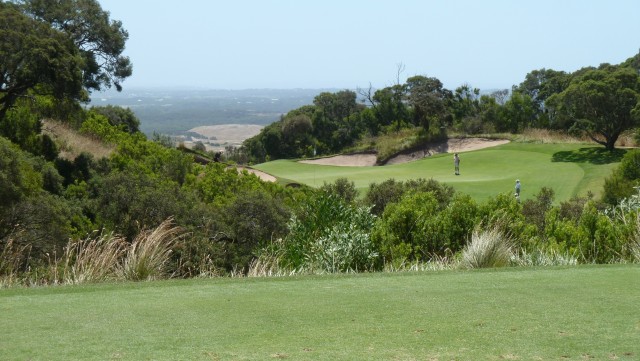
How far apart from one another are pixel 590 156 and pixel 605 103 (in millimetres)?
3854

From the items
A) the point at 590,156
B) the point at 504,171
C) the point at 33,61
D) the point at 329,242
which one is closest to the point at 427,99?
the point at 590,156

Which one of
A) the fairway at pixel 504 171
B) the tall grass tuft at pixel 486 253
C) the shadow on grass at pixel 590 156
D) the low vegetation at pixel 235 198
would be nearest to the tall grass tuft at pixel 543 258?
the low vegetation at pixel 235 198

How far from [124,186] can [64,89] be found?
238 inches

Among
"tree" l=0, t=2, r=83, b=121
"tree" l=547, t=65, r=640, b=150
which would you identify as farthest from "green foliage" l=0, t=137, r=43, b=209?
"tree" l=547, t=65, r=640, b=150

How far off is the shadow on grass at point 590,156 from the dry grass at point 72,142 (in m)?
22.6

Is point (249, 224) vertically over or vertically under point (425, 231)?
under

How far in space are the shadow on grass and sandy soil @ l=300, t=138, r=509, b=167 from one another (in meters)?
7.66

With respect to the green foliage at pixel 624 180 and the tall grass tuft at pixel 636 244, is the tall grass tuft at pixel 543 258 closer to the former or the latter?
the tall grass tuft at pixel 636 244

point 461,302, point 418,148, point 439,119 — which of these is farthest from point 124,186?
point 439,119

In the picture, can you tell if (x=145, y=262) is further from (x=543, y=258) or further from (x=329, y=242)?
(x=543, y=258)

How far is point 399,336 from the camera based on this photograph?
546 cm

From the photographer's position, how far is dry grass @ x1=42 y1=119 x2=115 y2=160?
2352 cm

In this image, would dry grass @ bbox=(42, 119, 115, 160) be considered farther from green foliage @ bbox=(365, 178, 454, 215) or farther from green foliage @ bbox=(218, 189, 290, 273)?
green foliage @ bbox=(218, 189, 290, 273)

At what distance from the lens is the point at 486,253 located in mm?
9625
